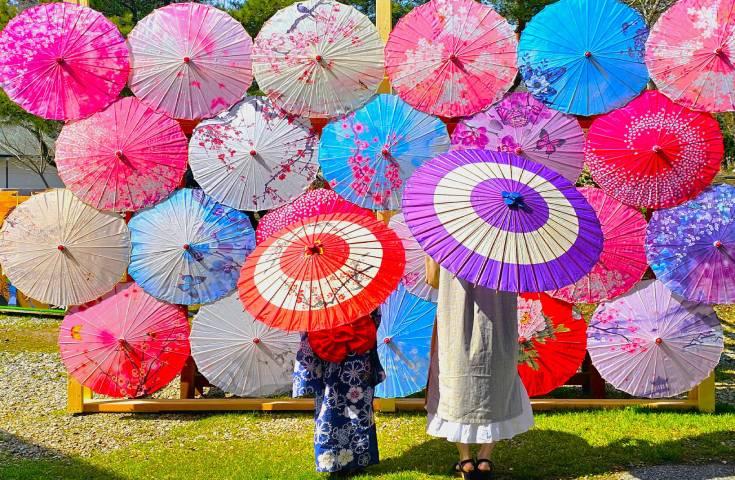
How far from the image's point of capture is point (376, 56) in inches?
222

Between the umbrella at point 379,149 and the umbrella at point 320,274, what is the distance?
1.29 metres

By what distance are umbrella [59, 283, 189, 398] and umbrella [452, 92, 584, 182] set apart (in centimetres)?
256

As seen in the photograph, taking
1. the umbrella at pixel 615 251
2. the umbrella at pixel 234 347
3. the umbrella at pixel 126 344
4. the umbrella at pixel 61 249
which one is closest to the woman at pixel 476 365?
the umbrella at pixel 615 251

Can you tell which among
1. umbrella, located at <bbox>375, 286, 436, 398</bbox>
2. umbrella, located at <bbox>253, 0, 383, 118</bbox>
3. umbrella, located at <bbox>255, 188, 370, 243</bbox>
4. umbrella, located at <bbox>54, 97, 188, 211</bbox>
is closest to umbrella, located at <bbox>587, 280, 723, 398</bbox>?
umbrella, located at <bbox>375, 286, 436, 398</bbox>

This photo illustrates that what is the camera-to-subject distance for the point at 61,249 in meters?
5.62

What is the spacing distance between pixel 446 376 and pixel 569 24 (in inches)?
114

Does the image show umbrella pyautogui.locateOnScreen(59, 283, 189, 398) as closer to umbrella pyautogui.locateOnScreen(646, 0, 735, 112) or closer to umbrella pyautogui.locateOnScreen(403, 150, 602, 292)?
umbrella pyautogui.locateOnScreen(403, 150, 602, 292)

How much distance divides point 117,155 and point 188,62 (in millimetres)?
850

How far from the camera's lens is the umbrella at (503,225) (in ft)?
12.2

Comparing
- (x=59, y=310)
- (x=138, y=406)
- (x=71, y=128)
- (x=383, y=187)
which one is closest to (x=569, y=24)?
(x=383, y=187)

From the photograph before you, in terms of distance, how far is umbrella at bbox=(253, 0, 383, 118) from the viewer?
5.57 metres

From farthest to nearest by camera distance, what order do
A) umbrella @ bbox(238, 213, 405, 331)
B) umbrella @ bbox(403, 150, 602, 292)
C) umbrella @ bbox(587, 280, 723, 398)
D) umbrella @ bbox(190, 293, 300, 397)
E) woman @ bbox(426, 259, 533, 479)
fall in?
umbrella @ bbox(190, 293, 300, 397) → umbrella @ bbox(587, 280, 723, 398) → woman @ bbox(426, 259, 533, 479) → umbrella @ bbox(238, 213, 405, 331) → umbrella @ bbox(403, 150, 602, 292)

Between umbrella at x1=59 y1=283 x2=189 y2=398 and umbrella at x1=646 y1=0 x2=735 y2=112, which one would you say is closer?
umbrella at x1=646 y1=0 x2=735 y2=112

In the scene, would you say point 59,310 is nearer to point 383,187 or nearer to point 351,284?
point 383,187
